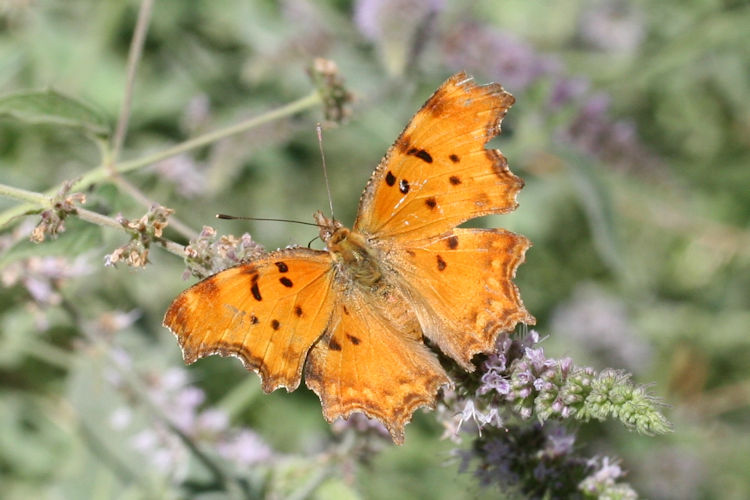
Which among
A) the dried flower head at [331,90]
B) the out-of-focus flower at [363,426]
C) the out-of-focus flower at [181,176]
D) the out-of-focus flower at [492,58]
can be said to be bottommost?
the out-of-focus flower at [363,426]

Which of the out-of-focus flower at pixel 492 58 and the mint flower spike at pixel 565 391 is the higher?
A: the out-of-focus flower at pixel 492 58

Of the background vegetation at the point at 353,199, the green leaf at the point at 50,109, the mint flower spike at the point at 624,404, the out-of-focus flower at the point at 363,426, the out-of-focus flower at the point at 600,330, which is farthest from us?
the out-of-focus flower at the point at 600,330

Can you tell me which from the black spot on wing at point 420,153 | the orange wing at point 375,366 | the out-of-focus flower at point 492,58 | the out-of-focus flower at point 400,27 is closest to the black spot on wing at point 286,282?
the orange wing at point 375,366

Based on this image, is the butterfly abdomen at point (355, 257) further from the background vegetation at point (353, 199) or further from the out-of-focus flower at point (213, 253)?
the background vegetation at point (353, 199)

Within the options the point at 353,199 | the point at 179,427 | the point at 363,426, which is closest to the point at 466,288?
the point at 363,426

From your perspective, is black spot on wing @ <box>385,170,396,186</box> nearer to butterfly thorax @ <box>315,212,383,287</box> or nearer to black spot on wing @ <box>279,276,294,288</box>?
butterfly thorax @ <box>315,212,383,287</box>

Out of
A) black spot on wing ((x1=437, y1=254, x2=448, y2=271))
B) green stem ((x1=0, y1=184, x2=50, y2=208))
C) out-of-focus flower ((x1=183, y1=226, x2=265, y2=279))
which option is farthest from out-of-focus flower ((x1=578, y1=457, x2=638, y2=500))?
green stem ((x1=0, y1=184, x2=50, y2=208))

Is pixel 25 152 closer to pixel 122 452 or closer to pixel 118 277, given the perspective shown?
pixel 118 277
